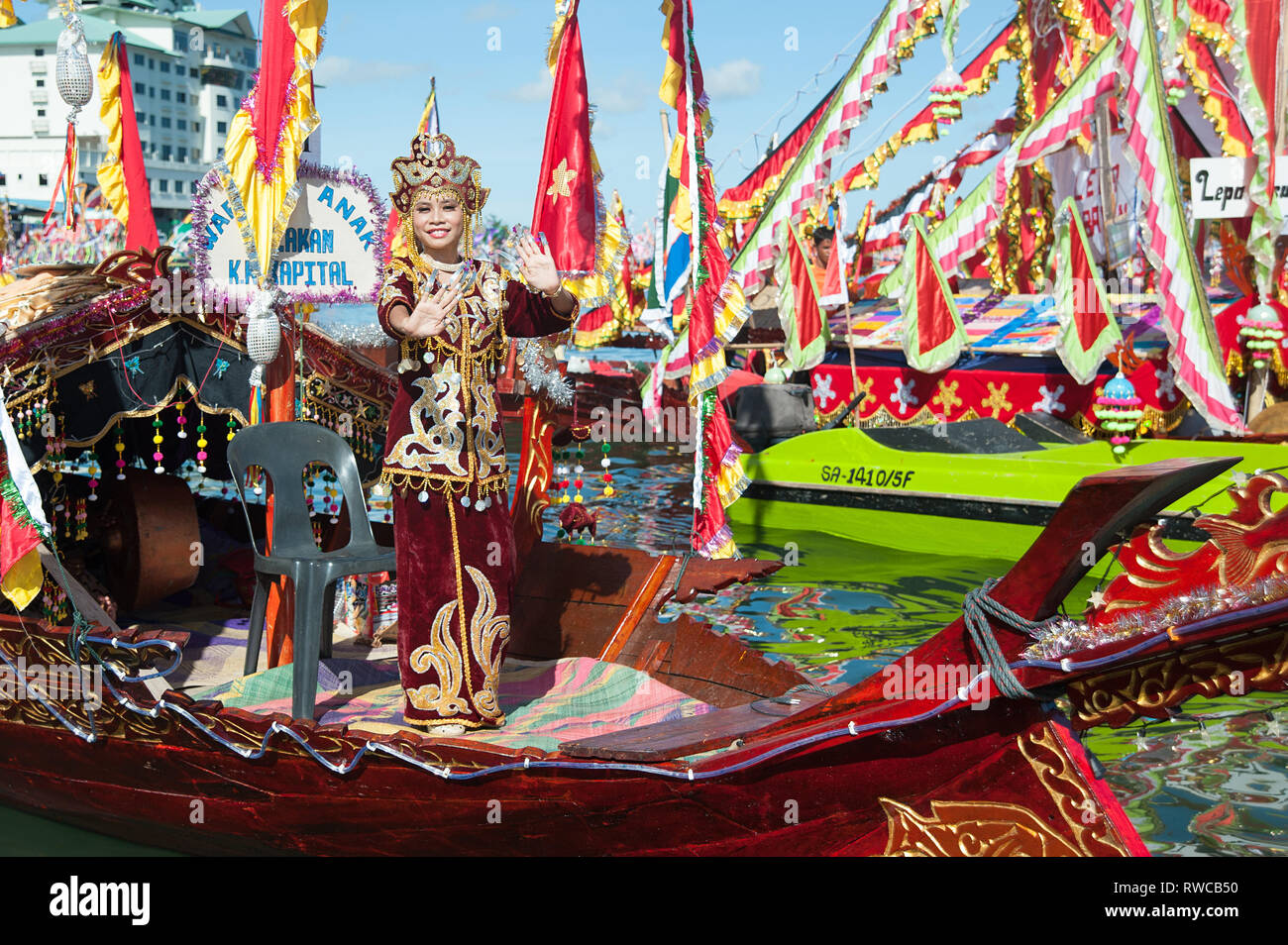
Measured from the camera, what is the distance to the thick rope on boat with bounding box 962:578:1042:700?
3.60 m

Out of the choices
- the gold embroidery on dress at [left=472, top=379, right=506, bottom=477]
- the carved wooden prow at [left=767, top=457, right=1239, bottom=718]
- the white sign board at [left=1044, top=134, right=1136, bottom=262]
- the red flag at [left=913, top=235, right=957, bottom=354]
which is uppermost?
the white sign board at [left=1044, top=134, right=1136, bottom=262]

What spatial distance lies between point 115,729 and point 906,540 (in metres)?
8.27

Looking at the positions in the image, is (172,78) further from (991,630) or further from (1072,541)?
(1072,541)

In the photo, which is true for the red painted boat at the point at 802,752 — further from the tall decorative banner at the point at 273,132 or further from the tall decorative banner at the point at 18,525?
the tall decorative banner at the point at 273,132

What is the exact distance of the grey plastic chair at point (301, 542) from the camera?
5.07 meters

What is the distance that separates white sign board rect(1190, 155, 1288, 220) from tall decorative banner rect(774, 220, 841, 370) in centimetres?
388

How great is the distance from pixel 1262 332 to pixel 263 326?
1009 cm

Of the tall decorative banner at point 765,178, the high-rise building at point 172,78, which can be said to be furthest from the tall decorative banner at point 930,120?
the high-rise building at point 172,78

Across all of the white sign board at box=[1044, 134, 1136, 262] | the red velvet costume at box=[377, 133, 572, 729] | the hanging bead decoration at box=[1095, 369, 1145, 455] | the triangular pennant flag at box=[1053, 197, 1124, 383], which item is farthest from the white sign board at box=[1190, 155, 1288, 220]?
the red velvet costume at box=[377, 133, 572, 729]

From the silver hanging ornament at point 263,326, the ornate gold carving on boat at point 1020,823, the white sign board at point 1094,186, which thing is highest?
the white sign board at point 1094,186

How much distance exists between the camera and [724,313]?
30.3 feet

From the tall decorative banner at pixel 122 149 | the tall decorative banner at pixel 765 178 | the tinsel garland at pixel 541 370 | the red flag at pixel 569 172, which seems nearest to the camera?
the tinsel garland at pixel 541 370

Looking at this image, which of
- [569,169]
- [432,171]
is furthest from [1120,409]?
[432,171]

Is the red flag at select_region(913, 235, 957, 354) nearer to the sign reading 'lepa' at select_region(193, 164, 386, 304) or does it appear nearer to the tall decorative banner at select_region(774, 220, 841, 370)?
the tall decorative banner at select_region(774, 220, 841, 370)
